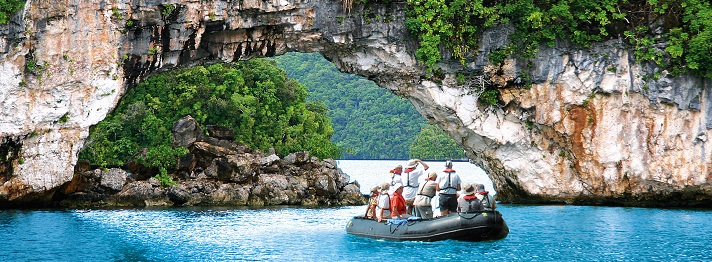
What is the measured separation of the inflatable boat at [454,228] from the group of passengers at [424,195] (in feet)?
0.73

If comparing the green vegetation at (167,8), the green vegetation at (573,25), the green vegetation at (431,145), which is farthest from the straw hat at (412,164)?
the green vegetation at (431,145)

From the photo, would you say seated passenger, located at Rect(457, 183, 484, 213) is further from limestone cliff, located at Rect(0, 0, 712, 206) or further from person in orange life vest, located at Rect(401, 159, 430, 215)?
limestone cliff, located at Rect(0, 0, 712, 206)

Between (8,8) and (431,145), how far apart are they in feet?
133

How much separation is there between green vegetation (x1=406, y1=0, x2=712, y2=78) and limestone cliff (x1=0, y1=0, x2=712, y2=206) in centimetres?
39

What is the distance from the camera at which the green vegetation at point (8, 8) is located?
67.3ft

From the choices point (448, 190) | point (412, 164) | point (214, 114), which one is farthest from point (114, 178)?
point (448, 190)

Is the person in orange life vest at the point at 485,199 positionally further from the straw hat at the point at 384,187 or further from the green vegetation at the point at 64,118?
the green vegetation at the point at 64,118

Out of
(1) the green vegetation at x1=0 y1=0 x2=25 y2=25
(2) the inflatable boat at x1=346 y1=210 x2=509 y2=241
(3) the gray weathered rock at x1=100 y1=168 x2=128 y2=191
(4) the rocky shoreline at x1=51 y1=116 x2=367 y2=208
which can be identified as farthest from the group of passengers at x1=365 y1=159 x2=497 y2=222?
(3) the gray weathered rock at x1=100 y1=168 x2=128 y2=191

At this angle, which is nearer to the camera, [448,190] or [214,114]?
[448,190]

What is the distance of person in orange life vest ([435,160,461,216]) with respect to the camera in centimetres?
1739

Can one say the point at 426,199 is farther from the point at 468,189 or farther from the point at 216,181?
the point at 216,181

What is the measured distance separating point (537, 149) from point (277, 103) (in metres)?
12.5

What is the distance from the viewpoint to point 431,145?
58.8 meters

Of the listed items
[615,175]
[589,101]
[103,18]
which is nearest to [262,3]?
[103,18]
